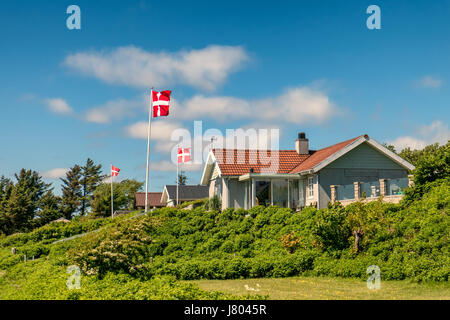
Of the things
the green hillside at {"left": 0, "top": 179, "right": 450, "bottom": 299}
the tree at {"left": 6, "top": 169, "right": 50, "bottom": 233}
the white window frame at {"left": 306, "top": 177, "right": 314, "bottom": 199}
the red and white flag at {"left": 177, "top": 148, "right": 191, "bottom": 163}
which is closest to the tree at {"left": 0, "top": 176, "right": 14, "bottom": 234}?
the tree at {"left": 6, "top": 169, "right": 50, "bottom": 233}

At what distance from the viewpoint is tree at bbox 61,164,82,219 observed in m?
79.8

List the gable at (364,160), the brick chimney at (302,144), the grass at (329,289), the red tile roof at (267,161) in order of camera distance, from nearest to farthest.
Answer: the grass at (329,289), the gable at (364,160), the red tile roof at (267,161), the brick chimney at (302,144)

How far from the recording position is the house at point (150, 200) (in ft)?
252

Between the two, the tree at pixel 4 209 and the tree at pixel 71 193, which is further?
the tree at pixel 71 193

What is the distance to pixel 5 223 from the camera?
63000mm

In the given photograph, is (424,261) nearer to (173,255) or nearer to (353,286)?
(353,286)

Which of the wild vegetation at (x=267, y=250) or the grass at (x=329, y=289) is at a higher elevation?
the wild vegetation at (x=267, y=250)

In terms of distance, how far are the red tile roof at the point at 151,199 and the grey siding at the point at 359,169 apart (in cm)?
5188

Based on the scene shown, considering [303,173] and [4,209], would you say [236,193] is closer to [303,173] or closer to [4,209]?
[303,173]

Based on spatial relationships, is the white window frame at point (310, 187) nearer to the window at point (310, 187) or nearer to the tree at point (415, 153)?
the window at point (310, 187)

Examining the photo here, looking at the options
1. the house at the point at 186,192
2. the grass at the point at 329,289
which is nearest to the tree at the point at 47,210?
the house at the point at 186,192

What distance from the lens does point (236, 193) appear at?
30969 millimetres
